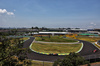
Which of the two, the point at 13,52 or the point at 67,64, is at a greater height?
the point at 13,52

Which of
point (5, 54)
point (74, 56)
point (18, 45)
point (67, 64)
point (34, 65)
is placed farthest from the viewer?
point (34, 65)

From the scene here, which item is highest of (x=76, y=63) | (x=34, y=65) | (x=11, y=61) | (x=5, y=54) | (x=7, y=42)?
(x=7, y=42)

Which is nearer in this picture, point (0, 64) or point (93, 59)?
point (0, 64)

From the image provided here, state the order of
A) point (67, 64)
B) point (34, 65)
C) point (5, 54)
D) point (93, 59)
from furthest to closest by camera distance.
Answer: point (93, 59) → point (34, 65) → point (67, 64) → point (5, 54)

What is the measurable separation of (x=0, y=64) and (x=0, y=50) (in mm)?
2014

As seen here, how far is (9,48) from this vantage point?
364 inches

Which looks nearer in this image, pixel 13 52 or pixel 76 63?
pixel 13 52

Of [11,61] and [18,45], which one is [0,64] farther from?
[18,45]

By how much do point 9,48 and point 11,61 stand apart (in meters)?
1.61

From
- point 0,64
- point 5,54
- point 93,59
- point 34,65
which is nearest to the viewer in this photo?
point 0,64

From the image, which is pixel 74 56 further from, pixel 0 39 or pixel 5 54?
pixel 0 39

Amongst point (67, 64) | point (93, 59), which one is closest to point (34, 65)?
point (67, 64)

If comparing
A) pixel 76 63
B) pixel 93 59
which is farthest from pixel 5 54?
pixel 93 59

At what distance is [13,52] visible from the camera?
8875 mm
